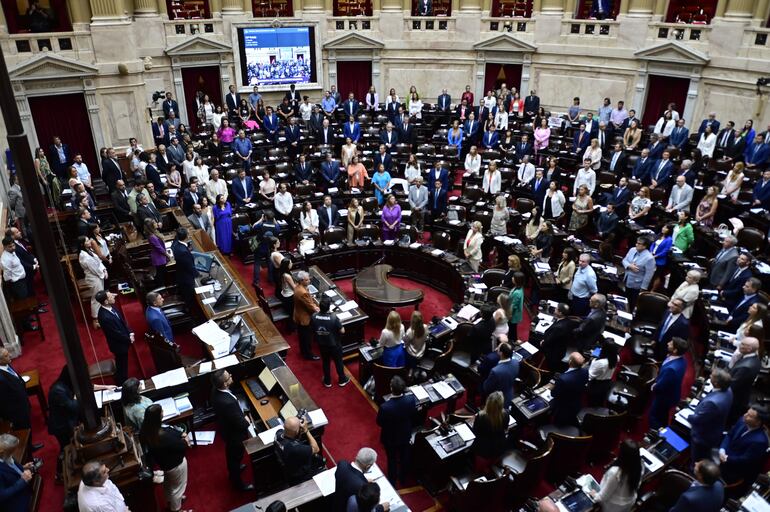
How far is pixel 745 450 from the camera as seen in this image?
6109mm

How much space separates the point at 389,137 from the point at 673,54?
9492 millimetres

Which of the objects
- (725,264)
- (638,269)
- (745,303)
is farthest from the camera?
(638,269)

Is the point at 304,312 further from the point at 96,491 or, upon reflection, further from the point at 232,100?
the point at 232,100

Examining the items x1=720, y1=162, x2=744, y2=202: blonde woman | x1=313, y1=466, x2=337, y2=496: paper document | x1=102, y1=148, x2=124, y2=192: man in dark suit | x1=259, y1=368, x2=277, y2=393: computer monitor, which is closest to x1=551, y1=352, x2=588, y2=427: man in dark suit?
x1=313, y1=466, x2=337, y2=496: paper document

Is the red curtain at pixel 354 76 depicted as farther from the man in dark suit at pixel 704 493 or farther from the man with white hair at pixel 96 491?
the man in dark suit at pixel 704 493

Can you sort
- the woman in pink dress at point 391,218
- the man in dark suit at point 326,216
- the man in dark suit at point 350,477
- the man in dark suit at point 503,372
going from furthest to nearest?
the man in dark suit at point 326,216 → the woman in pink dress at point 391,218 → the man in dark suit at point 503,372 → the man in dark suit at point 350,477

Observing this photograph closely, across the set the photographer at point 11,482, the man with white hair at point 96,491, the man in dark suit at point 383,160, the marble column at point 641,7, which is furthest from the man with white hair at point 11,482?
the marble column at point 641,7

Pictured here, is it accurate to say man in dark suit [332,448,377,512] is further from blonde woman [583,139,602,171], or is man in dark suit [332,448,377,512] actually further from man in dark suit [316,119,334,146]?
man in dark suit [316,119,334,146]

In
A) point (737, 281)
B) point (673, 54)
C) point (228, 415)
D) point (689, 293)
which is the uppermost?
point (673, 54)

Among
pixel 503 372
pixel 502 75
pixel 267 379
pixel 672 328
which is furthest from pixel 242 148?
pixel 672 328

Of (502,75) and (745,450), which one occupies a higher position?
(502,75)

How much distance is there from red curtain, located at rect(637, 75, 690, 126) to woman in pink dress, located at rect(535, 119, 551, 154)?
4.47m

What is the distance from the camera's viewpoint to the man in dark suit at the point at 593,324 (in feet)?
26.8

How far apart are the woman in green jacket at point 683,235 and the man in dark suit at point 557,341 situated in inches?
149
